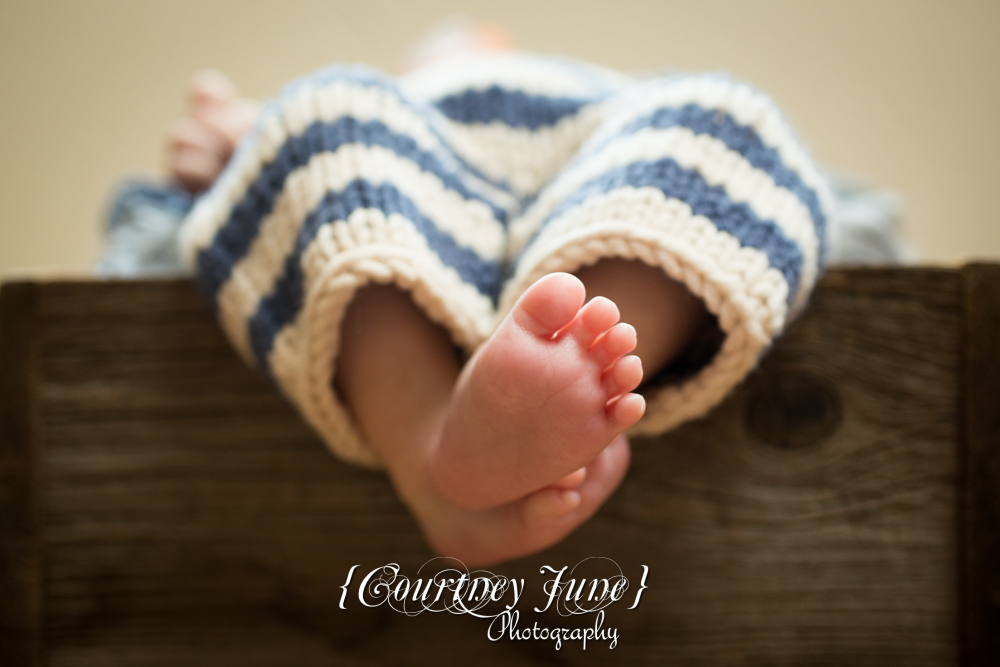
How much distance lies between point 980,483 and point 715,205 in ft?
1.05

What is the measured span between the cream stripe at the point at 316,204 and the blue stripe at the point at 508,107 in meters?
0.13

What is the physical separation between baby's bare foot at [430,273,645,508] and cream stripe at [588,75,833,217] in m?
0.20

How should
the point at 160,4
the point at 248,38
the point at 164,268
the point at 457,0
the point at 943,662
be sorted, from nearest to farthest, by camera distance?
1. the point at 943,662
2. the point at 164,268
3. the point at 160,4
4. the point at 248,38
5. the point at 457,0

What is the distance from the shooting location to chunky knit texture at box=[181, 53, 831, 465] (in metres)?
0.39

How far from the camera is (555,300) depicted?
320mm

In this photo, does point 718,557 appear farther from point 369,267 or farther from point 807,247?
point 369,267

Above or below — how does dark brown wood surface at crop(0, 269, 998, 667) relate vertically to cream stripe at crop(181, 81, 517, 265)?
below

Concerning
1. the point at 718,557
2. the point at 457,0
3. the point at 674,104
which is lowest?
the point at 718,557

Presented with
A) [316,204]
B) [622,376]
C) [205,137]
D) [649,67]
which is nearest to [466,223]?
[316,204]

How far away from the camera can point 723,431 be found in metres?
0.51

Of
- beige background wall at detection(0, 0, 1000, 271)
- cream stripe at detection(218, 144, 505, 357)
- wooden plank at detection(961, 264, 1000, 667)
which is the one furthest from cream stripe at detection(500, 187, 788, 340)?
beige background wall at detection(0, 0, 1000, 271)

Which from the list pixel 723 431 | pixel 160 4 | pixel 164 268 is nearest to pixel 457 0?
pixel 160 4

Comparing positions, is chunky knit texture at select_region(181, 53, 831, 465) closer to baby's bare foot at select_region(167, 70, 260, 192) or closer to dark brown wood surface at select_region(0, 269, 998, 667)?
dark brown wood surface at select_region(0, 269, 998, 667)

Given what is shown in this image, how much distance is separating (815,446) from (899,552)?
0.11m
